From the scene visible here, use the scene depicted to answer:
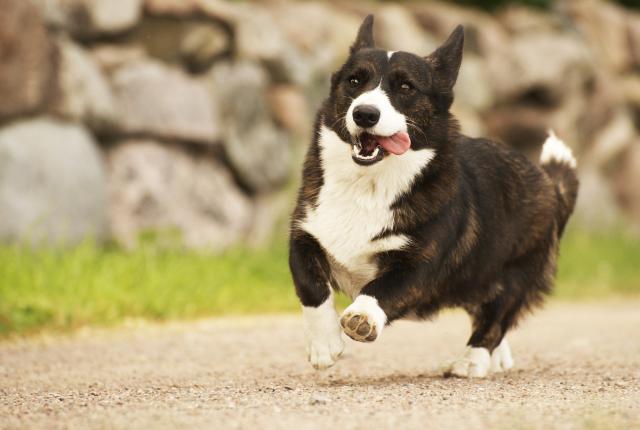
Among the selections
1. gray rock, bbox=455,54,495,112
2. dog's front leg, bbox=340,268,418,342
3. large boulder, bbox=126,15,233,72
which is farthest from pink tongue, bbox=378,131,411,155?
gray rock, bbox=455,54,495,112

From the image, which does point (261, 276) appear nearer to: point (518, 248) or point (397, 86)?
point (518, 248)

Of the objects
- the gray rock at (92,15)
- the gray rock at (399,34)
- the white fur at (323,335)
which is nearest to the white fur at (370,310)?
the white fur at (323,335)

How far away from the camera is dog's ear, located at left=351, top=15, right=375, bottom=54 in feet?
15.4

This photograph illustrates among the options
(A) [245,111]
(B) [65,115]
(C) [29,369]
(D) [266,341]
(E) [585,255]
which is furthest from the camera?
(E) [585,255]

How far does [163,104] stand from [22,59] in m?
1.76

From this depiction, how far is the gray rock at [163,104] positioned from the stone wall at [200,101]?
14 millimetres

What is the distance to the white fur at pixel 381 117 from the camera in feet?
13.1

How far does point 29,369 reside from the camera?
4.62 meters

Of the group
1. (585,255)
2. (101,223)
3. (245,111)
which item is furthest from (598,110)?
(101,223)

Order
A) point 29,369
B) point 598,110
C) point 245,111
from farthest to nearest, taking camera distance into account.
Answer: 1. point 598,110
2. point 245,111
3. point 29,369

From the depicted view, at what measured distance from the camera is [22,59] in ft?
25.0

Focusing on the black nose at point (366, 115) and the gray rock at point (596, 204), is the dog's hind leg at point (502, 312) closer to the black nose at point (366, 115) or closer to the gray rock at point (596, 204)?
the black nose at point (366, 115)

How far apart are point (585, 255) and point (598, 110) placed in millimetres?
3311

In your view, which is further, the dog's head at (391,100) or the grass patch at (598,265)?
the grass patch at (598,265)
